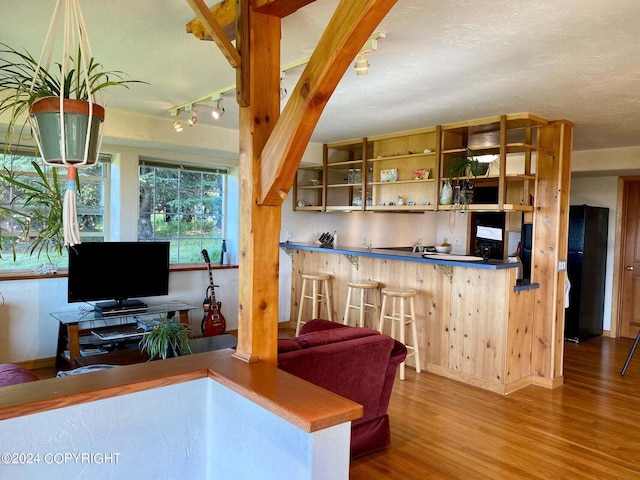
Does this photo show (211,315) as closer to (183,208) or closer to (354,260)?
(183,208)

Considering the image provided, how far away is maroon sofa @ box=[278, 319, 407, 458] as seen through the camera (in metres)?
2.53

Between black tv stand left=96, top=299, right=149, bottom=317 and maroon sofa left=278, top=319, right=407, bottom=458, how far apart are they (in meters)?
2.62

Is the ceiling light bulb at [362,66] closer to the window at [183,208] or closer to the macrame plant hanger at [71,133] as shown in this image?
the macrame plant hanger at [71,133]

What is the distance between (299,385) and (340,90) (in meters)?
2.59

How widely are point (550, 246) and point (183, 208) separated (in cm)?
409

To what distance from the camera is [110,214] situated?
5.27 meters

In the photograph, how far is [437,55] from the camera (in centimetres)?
283

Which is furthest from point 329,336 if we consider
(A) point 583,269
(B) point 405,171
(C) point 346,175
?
(A) point 583,269

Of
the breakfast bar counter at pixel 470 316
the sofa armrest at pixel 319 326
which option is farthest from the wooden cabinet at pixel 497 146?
the sofa armrest at pixel 319 326

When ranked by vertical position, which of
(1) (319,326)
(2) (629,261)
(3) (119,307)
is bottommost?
(3) (119,307)

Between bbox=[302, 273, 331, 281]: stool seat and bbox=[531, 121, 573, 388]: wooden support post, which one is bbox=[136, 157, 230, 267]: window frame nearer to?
bbox=[302, 273, 331, 281]: stool seat

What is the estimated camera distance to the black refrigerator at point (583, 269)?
19.9 feet

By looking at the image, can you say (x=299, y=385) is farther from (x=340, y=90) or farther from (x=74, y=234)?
(x=340, y=90)

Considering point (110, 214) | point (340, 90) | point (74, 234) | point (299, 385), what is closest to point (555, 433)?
point (299, 385)
